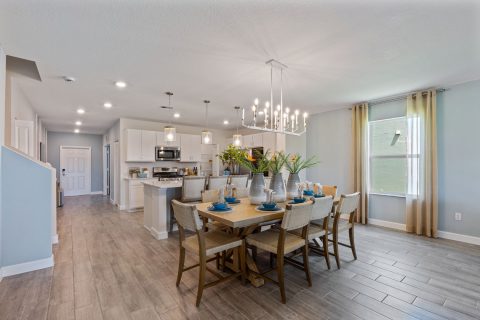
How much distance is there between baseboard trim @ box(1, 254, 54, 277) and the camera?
2502 millimetres

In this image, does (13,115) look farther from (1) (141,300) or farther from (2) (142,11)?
(1) (141,300)

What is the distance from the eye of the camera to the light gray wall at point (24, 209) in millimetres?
2508

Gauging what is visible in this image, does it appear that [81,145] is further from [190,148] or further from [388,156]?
[388,156]

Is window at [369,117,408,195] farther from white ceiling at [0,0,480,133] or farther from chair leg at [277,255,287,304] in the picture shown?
chair leg at [277,255,287,304]

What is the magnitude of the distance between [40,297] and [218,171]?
585 cm

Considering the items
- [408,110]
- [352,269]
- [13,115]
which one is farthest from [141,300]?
[408,110]

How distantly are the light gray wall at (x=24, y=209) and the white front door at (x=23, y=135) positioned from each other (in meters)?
1.37

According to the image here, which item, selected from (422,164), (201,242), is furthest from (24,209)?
(422,164)

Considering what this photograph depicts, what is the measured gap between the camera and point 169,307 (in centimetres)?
198

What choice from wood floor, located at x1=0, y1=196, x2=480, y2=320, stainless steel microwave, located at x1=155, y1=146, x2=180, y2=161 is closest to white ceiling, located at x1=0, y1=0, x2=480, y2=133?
wood floor, located at x1=0, y1=196, x2=480, y2=320

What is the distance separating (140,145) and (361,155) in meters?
5.36

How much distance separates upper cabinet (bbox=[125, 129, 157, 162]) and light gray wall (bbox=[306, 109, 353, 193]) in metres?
4.20

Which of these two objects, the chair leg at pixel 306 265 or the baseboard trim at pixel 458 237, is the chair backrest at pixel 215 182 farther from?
the baseboard trim at pixel 458 237

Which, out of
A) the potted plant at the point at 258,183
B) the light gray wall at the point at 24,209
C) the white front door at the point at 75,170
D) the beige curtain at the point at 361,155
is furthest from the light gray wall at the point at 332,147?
the white front door at the point at 75,170
